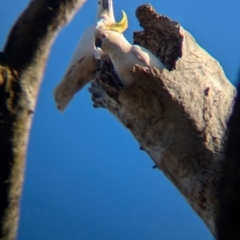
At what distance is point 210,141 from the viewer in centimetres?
A: 192

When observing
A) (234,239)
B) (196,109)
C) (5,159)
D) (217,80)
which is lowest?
(234,239)

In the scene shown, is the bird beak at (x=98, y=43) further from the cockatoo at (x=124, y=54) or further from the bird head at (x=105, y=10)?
the bird head at (x=105, y=10)

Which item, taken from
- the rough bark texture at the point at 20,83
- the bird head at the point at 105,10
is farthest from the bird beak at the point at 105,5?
the rough bark texture at the point at 20,83

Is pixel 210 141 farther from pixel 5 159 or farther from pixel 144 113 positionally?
pixel 5 159

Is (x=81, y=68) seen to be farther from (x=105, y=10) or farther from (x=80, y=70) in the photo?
(x=105, y=10)

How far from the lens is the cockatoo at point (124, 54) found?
2.07 m

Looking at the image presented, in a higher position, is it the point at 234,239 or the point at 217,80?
the point at 217,80

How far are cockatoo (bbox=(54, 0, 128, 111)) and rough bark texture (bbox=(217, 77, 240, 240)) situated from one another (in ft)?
6.53

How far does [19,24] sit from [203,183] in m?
1.27

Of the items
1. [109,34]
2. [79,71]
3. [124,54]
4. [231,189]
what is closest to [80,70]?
[79,71]

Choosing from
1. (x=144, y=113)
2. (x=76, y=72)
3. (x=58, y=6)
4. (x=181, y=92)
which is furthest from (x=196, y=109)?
(x=58, y=6)

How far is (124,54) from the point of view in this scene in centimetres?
213

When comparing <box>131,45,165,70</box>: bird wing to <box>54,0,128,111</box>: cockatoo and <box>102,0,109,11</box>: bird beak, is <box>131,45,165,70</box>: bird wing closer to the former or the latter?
<box>54,0,128,111</box>: cockatoo

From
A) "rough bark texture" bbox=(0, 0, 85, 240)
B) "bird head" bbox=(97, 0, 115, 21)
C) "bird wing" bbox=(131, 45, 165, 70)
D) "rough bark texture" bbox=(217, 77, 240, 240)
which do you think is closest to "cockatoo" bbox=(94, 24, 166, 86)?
"bird wing" bbox=(131, 45, 165, 70)
